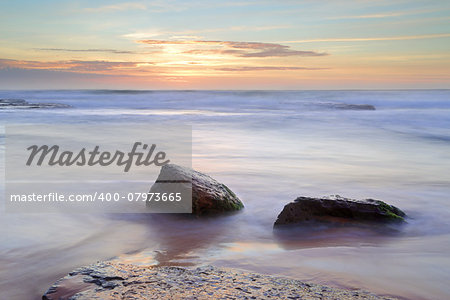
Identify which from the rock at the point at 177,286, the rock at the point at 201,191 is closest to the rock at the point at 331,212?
the rock at the point at 201,191

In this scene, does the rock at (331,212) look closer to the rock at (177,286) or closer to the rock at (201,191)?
the rock at (201,191)

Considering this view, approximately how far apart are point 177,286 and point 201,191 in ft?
7.53

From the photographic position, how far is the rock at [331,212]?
4270mm

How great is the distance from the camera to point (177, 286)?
2406mm

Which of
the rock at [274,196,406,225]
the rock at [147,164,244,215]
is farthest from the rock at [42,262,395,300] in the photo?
the rock at [147,164,244,215]

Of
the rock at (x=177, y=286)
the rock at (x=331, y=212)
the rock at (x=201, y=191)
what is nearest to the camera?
the rock at (x=177, y=286)

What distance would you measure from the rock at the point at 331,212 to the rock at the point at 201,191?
757 mm

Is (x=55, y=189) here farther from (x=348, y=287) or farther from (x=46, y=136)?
(x=46, y=136)

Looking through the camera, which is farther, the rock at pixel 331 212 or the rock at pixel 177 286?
the rock at pixel 331 212

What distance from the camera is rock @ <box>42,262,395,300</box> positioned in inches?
90.8

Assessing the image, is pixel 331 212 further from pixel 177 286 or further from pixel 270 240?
pixel 177 286

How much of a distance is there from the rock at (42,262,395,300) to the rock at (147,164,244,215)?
1877 millimetres

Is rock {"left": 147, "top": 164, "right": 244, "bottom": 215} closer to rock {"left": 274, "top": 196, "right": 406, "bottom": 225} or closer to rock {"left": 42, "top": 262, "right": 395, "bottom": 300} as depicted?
rock {"left": 274, "top": 196, "right": 406, "bottom": 225}

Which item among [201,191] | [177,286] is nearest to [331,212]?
[201,191]
